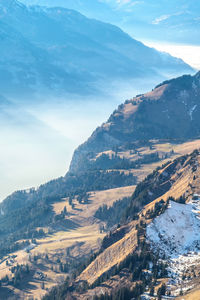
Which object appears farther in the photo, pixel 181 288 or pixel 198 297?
pixel 181 288

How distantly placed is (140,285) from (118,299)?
9.91 meters

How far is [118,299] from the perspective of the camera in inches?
7446

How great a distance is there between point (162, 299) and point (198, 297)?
1661 centimetres

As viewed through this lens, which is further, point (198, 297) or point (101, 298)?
point (101, 298)

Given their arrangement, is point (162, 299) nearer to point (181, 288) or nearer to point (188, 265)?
point (181, 288)

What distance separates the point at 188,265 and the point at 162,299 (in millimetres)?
27282

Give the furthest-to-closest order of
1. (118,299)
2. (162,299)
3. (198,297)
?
1. (118,299)
2. (162,299)
3. (198,297)

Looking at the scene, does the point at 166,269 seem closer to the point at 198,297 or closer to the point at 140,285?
the point at 140,285

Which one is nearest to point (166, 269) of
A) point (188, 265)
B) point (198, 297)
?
point (188, 265)

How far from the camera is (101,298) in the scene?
19962 cm

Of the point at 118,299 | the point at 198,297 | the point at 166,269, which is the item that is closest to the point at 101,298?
the point at 118,299

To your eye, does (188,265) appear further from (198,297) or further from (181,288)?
(198,297)

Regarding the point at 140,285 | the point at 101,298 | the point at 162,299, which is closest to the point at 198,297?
the point at 162,299

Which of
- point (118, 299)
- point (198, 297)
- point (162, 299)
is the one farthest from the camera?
point (118, 299)
